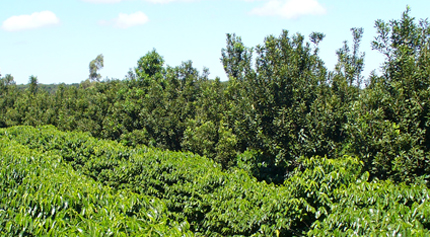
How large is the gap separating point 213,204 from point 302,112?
12.5 feet

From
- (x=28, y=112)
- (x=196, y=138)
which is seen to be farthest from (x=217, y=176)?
(x=28, y=112)

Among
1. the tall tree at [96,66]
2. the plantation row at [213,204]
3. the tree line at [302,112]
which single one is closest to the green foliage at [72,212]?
the plantation row at [213,204]

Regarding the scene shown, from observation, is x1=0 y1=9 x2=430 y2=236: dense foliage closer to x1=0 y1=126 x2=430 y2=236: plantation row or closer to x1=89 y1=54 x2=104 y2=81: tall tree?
x1=0 y1=126 x2=430 y2=236: plantation row

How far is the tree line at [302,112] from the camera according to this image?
22.1 feet

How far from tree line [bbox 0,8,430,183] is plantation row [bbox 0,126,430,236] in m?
1.27

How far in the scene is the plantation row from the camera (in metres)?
3.88

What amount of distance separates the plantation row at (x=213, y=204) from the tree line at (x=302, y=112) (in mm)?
1271

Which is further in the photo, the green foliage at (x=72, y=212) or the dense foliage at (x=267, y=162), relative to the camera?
the dense foliage at (x=267, y=162)

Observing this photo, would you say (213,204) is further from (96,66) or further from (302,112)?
(96,66)

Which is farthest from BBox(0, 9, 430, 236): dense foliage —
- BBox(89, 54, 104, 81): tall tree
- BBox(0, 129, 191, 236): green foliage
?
BBox(89, 54, 104, 81): tall tree

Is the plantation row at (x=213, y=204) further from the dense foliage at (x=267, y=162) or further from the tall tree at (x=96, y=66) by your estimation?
the tall tree at (x=96, y=66)

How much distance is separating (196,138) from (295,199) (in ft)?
23.5

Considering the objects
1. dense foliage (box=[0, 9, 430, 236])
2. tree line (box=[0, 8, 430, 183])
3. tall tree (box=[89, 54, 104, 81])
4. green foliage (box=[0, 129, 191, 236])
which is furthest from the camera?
tall tree (box=[89, 54, 104, 81])

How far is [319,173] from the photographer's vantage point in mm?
4988
